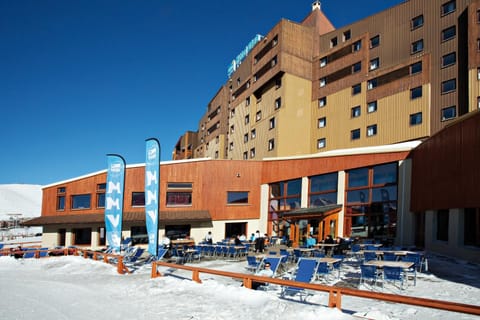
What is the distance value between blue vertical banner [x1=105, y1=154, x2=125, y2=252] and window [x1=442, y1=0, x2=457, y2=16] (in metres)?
24.4

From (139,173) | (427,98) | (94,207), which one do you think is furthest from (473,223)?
(94,207)

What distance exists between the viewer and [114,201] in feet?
50.9

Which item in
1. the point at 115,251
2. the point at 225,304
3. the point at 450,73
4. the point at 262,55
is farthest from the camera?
the point at 262,55

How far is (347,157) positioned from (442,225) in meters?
7.24

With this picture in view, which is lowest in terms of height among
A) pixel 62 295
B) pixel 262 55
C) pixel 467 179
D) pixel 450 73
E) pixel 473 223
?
pixel 62 295

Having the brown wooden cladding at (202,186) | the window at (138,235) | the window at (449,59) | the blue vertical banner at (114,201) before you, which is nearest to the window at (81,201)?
the brown wooden cladding at (202,186)

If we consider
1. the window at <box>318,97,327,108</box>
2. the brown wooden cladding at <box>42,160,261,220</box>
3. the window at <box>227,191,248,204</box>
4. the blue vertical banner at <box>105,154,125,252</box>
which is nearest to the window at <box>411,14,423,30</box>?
the window at <box>318,97,327,108</box>

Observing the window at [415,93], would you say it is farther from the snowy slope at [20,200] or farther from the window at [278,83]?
the snowy slope at [20,200]

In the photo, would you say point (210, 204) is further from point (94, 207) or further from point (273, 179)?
point (94, 207)

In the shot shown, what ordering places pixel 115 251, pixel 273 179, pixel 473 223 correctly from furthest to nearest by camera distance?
pixel 273 179 < pixel 115 251 < pixel 473 223

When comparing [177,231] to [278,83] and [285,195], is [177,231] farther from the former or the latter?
[278,83]

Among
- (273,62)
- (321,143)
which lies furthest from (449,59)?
(273,62)

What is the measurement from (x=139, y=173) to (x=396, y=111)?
67.0ft

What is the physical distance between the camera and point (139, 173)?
25.1 metres
